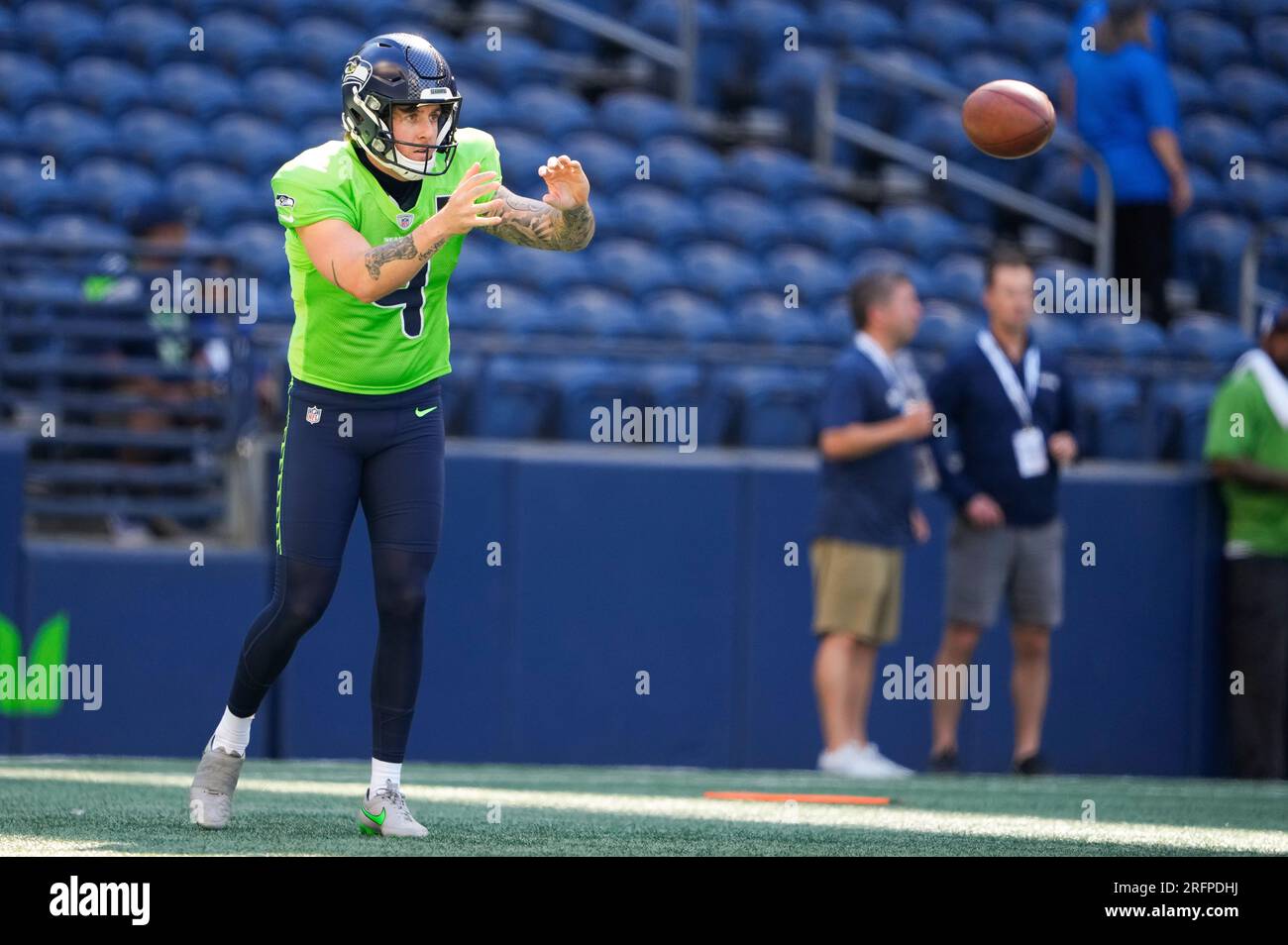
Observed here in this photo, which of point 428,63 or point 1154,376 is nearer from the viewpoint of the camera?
point 428,63

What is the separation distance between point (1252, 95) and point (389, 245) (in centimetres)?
996

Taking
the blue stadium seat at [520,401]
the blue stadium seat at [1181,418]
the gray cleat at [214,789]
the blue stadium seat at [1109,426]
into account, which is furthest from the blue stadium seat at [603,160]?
the gray cleat at [214,789]

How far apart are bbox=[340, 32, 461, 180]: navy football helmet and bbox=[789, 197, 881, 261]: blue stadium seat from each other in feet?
20.9

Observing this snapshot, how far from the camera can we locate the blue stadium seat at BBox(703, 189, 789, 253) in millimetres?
10906

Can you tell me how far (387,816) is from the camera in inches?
190

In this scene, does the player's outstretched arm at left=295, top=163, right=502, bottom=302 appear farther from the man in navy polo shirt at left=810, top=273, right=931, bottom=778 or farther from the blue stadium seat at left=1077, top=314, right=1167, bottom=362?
the blue stadium seat at left=1077, top=314, right=1167, bottom=362

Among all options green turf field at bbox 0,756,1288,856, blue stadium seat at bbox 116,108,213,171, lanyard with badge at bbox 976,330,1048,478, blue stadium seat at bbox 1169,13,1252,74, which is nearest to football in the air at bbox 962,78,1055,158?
lanyard with badge at bbox 976,330,1048,478

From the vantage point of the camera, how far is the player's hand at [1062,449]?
7.93 meters

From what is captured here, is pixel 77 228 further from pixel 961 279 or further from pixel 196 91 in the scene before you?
pixel 961 279

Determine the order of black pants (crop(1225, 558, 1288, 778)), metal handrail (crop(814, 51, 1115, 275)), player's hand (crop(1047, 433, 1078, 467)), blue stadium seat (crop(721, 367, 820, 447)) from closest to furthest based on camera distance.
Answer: player's hand (crop(1047, 433, 1078, 467)), black pants (crop(1225, 558, 1288, 778)), blue stadium seat (crop(721, 367, 820, 447)), metal handrail (crop(814, 51, 1115, 275))
